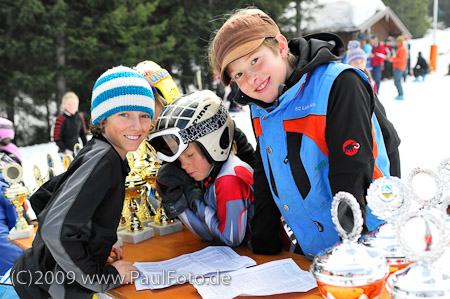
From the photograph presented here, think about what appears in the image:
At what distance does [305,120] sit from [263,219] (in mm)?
588

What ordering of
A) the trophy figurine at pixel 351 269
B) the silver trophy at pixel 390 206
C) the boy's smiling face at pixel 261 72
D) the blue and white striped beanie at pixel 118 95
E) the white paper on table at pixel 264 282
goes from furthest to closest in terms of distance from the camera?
1. the blue and white striped beanie at pixel 118 95
2. the boy's smiling face at pixel 261 72
3. the white paper on table at pixel 264 282
4. the silver trophy at pixel 390 206
5. the trophy figurine at pixel 351 269

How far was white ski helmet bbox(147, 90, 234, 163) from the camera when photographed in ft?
7.34

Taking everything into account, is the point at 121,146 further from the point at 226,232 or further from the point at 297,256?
the point at 297,256

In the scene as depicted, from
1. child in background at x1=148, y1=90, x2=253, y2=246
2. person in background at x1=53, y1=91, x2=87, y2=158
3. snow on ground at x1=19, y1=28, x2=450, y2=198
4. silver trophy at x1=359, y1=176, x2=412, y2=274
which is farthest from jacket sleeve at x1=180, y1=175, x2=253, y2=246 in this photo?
person in background at x1=53, y1=91, x2=87, y2=158

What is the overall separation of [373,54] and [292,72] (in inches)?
662

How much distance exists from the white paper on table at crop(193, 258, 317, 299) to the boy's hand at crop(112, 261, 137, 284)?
1.08ft

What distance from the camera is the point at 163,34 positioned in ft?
54.6

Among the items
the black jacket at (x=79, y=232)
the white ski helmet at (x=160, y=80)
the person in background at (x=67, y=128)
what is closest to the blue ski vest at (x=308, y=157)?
the black jacket at (x=79, y=232)

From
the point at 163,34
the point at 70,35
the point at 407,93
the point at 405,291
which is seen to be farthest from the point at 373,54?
the point at 405,291

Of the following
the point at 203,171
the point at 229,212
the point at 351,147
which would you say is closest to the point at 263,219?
the point at 229,212

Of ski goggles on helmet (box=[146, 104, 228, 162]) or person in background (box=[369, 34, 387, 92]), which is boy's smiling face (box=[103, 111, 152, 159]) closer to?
ski goggles on helmet (box=[146, 104, 228, 162])

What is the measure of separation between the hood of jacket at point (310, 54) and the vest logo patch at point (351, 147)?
14.4 inches

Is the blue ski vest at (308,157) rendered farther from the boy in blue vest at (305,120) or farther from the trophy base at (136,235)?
the trophy base at (136,235)

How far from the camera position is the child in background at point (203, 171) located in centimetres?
219
